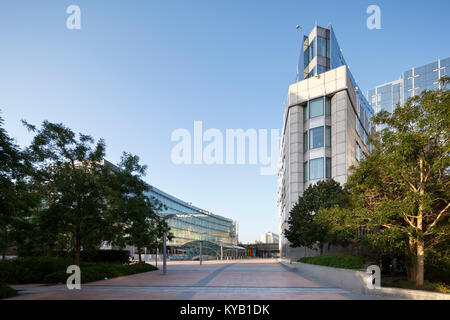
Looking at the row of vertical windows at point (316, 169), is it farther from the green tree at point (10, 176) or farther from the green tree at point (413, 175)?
the green tree at point (10, 176)

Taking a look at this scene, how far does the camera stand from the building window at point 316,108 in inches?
1654

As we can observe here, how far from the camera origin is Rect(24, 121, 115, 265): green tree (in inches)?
688

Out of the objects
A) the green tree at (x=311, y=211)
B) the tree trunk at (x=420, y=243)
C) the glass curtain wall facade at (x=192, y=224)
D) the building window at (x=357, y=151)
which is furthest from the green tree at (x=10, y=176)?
the glass curtain wall facade at (x=192, y=224)

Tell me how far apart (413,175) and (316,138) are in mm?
26652

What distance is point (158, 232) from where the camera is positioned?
29.6m

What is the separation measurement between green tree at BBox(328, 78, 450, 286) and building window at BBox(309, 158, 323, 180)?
23.3 metres

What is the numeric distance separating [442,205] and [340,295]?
7.59 metres

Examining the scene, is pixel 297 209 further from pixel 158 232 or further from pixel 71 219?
pixel 71 219

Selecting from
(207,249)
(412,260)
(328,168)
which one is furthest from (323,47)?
(207,249)

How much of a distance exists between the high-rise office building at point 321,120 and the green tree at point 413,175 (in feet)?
72.0

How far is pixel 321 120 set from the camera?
136ft

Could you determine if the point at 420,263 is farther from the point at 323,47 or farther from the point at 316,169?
the point at 323,47

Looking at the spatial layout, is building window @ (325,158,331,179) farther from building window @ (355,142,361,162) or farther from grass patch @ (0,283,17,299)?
grass patch @ (0,283,17,299)

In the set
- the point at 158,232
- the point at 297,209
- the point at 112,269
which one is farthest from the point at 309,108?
the point at 112,269
